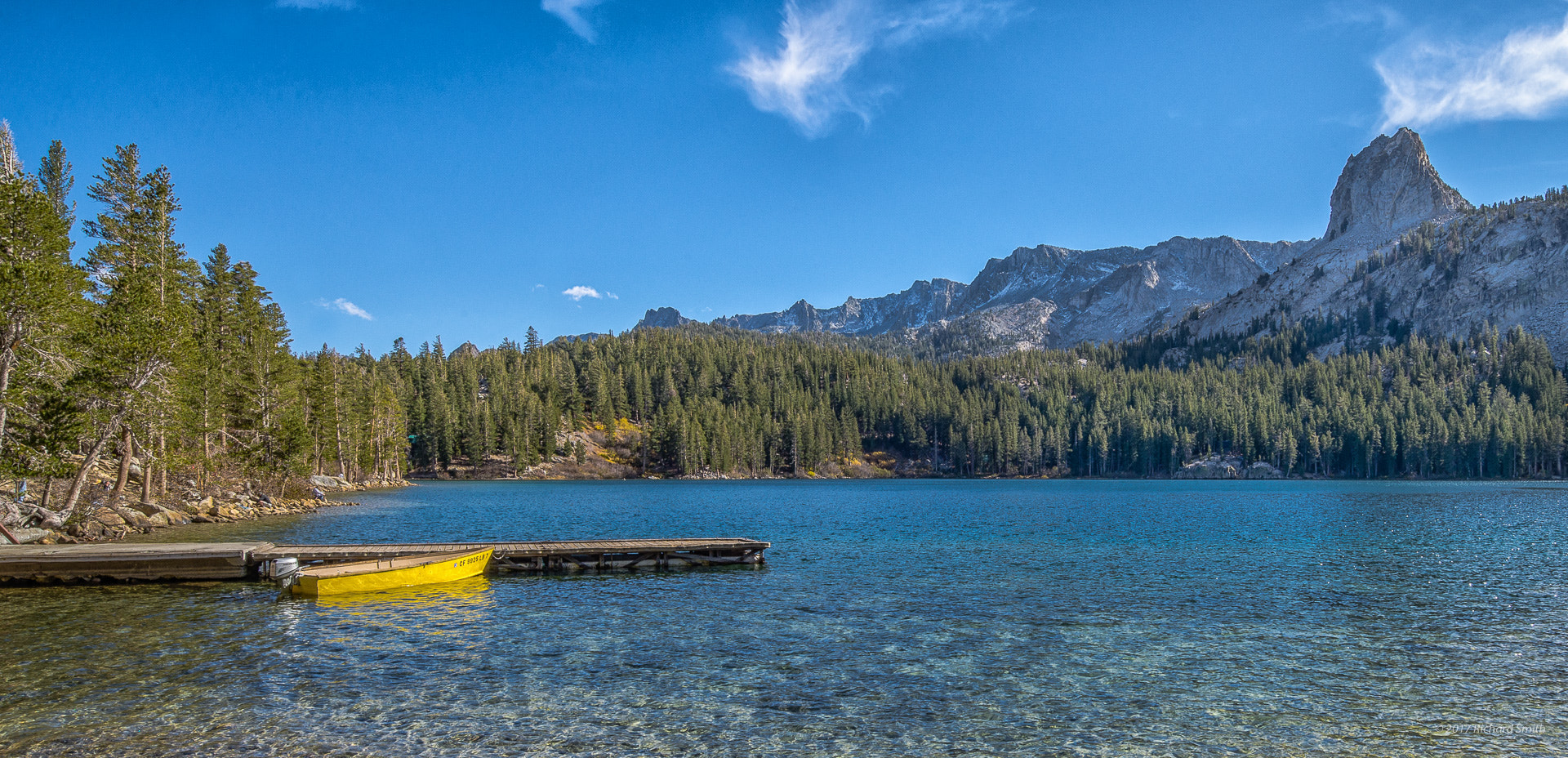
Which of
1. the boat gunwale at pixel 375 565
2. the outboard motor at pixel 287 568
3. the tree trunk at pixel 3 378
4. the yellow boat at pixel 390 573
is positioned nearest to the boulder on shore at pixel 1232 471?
the yellow boat at pixel 390 573

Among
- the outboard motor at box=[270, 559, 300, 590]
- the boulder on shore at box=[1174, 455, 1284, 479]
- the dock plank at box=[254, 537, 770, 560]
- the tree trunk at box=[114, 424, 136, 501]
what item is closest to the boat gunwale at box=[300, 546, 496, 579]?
the outboard motor at box=[270, 559, 300, 590]

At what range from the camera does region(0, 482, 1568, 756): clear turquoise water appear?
45.9ft

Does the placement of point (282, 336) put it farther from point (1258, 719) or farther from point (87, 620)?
point (1258, 719)

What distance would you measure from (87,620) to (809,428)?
178 metres

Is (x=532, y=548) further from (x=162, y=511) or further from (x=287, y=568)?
→ (x=162, y=511)

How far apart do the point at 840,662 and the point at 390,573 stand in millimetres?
18804

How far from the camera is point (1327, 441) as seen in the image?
7392 inches

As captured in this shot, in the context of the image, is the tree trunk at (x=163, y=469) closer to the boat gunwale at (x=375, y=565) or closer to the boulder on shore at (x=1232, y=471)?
the boat gunwale at (x=375, y=565)

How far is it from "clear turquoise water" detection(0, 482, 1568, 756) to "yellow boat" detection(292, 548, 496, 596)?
872 millimetres

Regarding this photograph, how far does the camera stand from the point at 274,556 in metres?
31.8

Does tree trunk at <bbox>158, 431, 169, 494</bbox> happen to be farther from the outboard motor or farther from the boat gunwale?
the boat gunwale

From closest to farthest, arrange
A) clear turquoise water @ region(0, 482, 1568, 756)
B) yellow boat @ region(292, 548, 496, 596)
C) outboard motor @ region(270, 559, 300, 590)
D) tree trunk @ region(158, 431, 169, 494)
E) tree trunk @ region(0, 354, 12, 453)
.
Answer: clear turquoise water @ region(0, 482, 1568, 756) → yellow boat @ region(292, 548, 496, 596) → outboard motor @ region(270, 559, 300, 590) → tree trunk @ region(0, 354, 12, 453) → tree trunk @ region(158, 431, 169, 494)

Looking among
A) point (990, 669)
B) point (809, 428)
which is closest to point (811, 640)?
point (990, 669)

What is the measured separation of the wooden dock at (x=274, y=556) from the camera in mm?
29172
